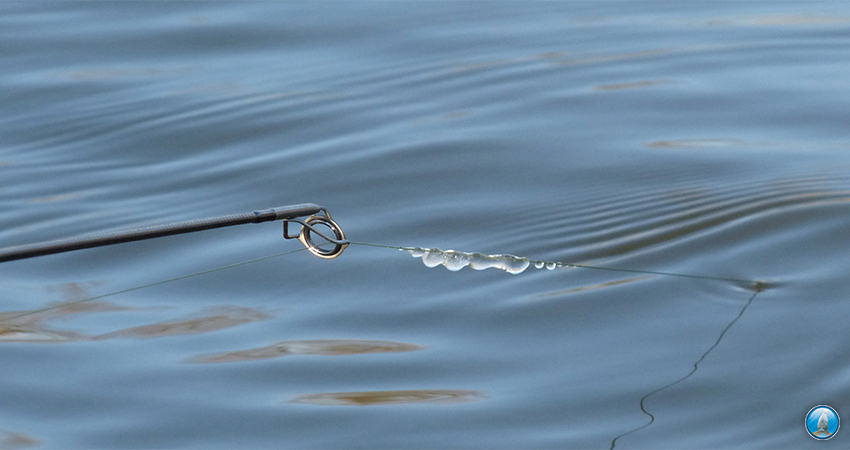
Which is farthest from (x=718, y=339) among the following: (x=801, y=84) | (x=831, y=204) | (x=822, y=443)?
(x=801, y=84)

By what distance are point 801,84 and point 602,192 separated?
0.73m

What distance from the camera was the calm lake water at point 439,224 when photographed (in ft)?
4.13

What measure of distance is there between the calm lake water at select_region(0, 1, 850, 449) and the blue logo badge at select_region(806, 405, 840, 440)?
0.01 m

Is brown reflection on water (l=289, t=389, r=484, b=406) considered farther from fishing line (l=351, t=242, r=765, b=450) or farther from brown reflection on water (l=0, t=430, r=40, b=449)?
brown reflection on water (l=0, t=430, r=40, b=449)


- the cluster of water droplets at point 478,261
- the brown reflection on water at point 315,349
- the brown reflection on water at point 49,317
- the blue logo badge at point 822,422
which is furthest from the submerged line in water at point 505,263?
the brown reflection on water at point 49,317

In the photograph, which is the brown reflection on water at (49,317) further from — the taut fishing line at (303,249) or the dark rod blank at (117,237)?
the dark rod blank at (117,237)

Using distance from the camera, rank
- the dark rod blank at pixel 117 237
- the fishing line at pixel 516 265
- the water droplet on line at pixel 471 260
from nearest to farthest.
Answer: the dark rod blank at pixel 117 237, the fishing line at pixel 516 265, the water droplet on line at pixel 471 260

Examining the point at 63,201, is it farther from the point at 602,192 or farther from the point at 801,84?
the point at 801,84

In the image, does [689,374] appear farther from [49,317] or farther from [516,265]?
[49,317]

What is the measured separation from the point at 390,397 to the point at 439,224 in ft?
1.78

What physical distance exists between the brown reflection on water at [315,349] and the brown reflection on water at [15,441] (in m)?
0.24

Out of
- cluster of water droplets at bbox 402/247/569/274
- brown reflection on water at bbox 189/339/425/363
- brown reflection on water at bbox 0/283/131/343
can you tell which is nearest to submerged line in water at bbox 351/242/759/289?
cluster of water droplets at bbox 402/247/569/274

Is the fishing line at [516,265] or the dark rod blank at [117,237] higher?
the fishing line at [516,265]

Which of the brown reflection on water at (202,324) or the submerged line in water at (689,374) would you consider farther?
the brown reflection on water at (202,324)
